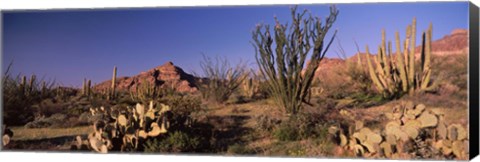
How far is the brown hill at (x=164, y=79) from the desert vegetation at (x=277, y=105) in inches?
0.6

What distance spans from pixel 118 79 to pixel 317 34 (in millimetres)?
3179

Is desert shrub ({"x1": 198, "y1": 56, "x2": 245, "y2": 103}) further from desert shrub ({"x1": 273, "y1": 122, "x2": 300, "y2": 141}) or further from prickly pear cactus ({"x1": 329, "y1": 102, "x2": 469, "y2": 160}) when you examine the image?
prickly pear cactus ({"x1": 329, "y1": 102, "x2": 469, "y2": 160})

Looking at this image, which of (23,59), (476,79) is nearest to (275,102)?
(476,79)

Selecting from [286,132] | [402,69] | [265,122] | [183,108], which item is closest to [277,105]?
[265,122]

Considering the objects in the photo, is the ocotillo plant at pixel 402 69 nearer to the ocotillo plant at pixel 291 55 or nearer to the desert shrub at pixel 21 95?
the ocotillo plant at pixel 291 55

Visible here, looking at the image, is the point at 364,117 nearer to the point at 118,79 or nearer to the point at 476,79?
the point at 476,79

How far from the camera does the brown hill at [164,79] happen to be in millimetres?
14578

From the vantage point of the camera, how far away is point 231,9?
47.0ft

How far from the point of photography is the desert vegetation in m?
13.2

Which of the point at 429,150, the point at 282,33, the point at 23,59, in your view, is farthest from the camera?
the point at 23,59

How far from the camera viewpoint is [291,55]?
14070mm

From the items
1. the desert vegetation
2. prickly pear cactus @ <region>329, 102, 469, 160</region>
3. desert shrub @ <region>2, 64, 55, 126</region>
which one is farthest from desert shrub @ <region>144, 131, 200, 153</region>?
prickly pear cactus @ <region>329, 102, 469, 160</region>

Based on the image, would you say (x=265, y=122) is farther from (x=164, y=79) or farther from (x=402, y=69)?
(x=402, y=69)

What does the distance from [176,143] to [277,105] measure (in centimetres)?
159
